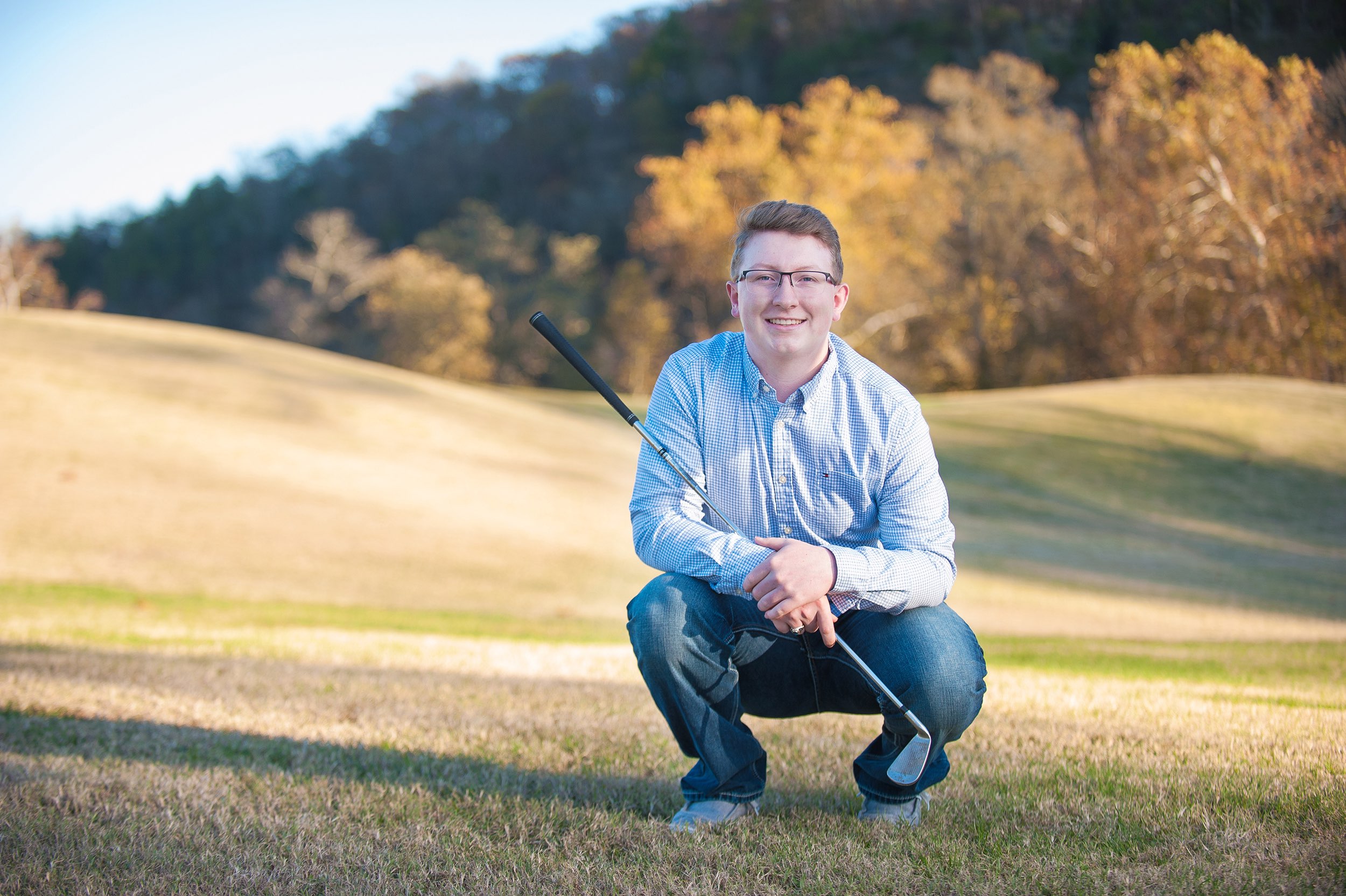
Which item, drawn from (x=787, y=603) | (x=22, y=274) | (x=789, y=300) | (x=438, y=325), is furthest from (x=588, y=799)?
(x=22, y=274)

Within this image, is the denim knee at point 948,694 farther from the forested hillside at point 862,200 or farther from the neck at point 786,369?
the forested hillside at point 862,200

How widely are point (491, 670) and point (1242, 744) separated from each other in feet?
13.3

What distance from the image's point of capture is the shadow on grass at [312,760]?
A: 3344 millimetres

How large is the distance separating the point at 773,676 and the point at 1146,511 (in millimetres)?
17131

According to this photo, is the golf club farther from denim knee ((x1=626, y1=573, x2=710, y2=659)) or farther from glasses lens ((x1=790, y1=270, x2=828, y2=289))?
glasses lens ((x1=790, y1=270, x2=828, y2=289))

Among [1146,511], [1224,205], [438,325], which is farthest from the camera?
[438,325]

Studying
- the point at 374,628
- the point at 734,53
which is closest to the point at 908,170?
the point at 734,53

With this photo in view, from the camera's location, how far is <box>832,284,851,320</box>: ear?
311 cm

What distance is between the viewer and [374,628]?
898 centimetres

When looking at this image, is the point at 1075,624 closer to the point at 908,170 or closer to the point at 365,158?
the point at 908,170

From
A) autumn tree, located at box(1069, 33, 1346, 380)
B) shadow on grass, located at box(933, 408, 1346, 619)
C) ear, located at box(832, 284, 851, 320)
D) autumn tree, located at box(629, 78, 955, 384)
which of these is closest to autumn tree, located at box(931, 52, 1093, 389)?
autumn tree, located at box(629, 78, 955, 384)

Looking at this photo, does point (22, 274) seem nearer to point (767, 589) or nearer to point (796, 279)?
point (796, 279)

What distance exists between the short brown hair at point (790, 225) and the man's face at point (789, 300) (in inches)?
0.6

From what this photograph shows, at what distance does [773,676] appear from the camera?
309cm
